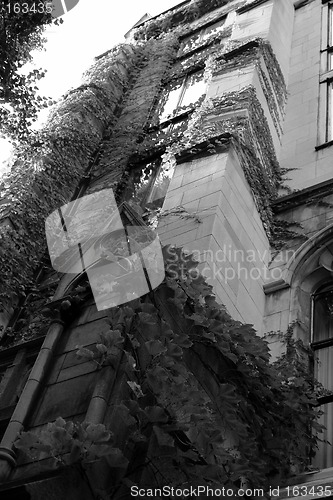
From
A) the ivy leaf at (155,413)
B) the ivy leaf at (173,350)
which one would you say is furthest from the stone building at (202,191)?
the ivy leaf at (173,350)

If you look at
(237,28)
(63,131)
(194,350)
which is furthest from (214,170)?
(237,28)

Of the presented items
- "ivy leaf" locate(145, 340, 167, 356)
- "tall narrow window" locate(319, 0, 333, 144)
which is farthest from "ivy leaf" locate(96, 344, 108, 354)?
"tall narrow window" locate(319, 0, 333, 144)

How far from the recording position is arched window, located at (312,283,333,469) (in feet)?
22.2

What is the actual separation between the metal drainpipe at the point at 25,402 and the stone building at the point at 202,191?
0.01 metres

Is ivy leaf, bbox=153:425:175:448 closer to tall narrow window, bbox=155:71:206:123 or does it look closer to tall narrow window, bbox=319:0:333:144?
tall narrow window, bbox=319:0:333:144

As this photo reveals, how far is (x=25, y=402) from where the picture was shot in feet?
16.1

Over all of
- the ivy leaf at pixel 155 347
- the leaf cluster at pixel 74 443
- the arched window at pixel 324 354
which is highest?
the arched window at pixel 324 354

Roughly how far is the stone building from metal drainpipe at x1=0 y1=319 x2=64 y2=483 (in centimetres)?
1

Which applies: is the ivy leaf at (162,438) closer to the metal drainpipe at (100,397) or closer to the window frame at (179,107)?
the metal drainpipe at (100,397)

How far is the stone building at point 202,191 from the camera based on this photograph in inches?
198

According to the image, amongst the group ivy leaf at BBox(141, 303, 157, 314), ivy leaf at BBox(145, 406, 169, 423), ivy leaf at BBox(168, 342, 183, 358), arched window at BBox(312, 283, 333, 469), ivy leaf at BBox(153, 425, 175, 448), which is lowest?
ivy leaf at BBox(153, 425, 175, 448)

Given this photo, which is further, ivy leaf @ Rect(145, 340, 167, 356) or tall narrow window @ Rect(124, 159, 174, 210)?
tall narrow window @ Rect(124, 159, 174, 210)

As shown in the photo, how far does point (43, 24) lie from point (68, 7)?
1.81 ft

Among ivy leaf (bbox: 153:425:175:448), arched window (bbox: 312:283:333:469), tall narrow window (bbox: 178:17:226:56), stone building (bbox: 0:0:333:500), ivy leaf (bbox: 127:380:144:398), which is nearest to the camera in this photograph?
ivy leaf (bbox: 153:425:175:448)
